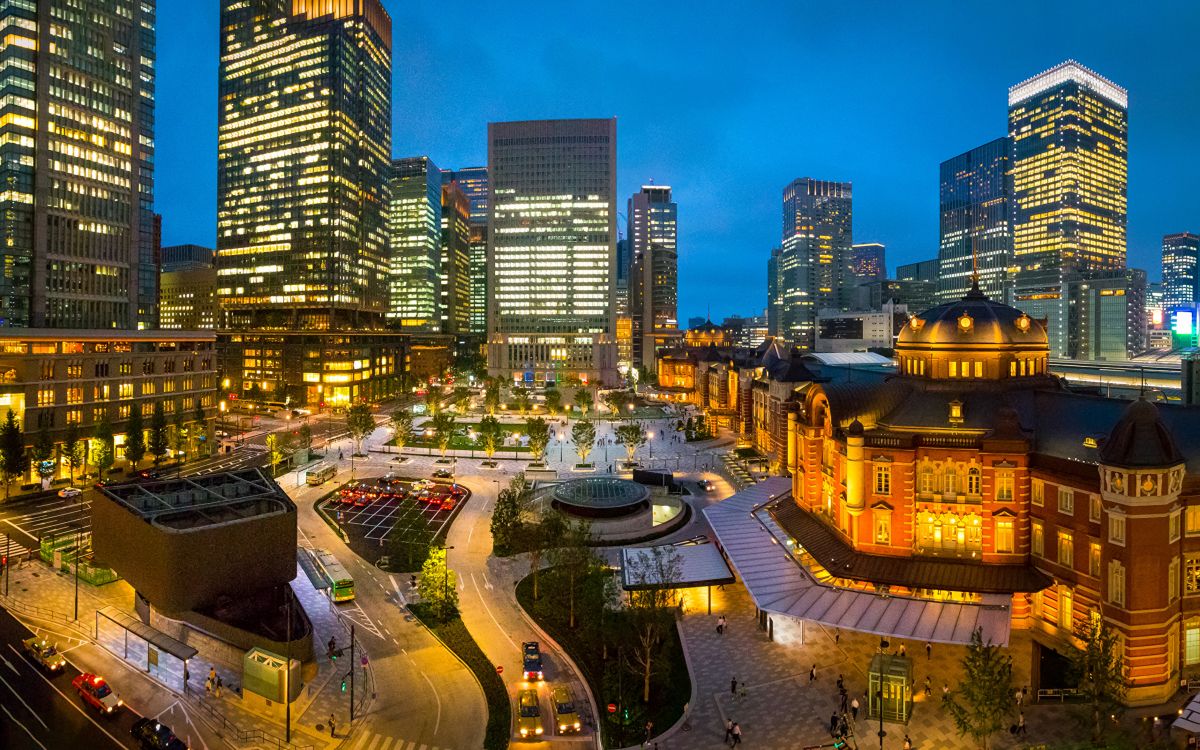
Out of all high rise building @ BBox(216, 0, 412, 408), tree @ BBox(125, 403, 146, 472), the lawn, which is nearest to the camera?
the lawn

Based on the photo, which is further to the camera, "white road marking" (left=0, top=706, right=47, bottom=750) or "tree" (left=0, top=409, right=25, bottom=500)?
"tree" (left=0, top=409, right=25, bottom=500)

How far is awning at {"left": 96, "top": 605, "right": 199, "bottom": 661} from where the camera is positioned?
40.2 meters

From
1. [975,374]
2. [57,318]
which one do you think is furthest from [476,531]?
[57,318]

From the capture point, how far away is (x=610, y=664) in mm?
40375

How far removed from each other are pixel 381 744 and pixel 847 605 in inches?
1153


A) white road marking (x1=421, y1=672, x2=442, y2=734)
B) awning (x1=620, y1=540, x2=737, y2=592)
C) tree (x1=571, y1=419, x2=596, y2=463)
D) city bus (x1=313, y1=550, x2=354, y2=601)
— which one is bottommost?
white road marking (x1=421, y1=672, x2=442, y2=734)

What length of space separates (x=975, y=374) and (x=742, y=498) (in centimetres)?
2398

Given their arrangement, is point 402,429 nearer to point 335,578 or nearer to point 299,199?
point 335,578

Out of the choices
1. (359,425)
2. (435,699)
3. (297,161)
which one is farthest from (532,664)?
(297,161)

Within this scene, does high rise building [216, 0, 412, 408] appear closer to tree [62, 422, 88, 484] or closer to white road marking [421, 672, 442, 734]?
tree [62, 422, 88, 484]

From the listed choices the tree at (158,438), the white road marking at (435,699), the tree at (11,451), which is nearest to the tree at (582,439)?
the tree at (158,438)

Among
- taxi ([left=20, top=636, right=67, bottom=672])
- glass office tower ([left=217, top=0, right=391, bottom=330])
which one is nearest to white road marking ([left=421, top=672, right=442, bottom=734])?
taxi ([left=20, top=636, right=67, bottom=672])

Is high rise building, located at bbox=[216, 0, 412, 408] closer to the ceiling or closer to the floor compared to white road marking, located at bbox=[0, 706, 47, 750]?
closer to the ceiling

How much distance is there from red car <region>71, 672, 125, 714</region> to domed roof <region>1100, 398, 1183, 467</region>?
58.0 meters
